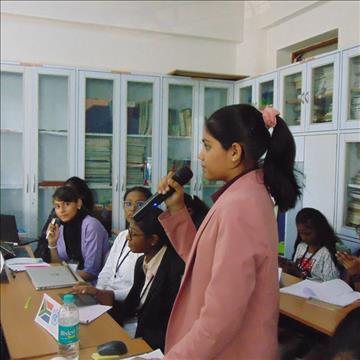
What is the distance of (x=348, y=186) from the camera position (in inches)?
108

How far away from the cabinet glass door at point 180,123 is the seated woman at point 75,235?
1.32 metres

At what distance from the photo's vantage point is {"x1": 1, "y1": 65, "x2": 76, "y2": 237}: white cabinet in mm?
3514

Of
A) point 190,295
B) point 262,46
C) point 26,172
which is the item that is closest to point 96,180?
point 26,172

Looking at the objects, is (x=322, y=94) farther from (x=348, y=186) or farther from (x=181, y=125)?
(x=181, y=125)

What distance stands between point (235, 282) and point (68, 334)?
2.33 ft

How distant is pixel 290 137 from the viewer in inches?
42.6

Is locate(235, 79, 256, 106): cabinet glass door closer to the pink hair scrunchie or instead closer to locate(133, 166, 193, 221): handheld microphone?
locate(133, 166, 193, 221): handheld microphone

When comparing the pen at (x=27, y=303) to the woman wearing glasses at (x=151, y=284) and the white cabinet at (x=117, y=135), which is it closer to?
the woman wearing glasses at (x=151, y=284)

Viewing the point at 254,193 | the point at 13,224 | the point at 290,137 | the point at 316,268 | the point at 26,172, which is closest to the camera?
the point at 254,193

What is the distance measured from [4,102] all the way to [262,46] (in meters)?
2.42

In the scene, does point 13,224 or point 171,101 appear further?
point 171,101

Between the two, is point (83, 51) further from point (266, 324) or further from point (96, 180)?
point (266, 324)

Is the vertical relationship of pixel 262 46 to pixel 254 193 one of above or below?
above

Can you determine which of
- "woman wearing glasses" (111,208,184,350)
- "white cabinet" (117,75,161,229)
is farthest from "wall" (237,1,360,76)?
"woman wearing glasses" (111,208,184,350)
